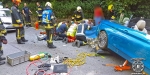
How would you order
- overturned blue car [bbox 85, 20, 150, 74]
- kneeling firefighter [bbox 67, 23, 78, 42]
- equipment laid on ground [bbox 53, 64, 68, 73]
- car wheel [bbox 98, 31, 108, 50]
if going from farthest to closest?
kneeling firefighter [bbox 67, 23, 78, 42]
car wheel [bbox 98, 31, 108, 50]
equipment laid on ground [bbox 53, 64, 68, 73]
overturned blue car [bbox 85, 20, 150, 74]

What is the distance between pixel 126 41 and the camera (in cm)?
516

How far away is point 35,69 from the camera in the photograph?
5602 mm

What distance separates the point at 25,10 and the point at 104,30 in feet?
24.8

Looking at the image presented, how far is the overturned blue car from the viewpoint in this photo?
444 centimetres

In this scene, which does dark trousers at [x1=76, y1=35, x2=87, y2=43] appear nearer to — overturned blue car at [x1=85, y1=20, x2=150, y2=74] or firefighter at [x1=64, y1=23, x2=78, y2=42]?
firefighter at [x1=64, y1=23, x2=78, y2=42]

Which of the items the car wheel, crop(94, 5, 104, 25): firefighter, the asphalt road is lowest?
the asphalt road

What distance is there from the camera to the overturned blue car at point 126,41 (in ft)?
14.6

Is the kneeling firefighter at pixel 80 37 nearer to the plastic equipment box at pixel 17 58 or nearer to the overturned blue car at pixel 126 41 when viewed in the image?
the overturned blue car at pixel 126 41

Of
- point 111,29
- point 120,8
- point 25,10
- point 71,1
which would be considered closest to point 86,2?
point 71,1

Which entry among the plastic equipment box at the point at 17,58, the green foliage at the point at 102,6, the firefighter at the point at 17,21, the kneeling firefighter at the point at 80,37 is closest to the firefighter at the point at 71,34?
the kneeling firefighter at the point at 80,37

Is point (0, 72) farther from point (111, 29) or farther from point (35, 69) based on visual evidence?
point (111, 29)

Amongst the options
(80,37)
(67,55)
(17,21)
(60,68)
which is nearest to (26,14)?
(17,21)

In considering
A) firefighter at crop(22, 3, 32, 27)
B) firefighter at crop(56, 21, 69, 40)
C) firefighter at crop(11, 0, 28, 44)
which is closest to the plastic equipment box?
firefighter at crop(11, 0, 28, 44)

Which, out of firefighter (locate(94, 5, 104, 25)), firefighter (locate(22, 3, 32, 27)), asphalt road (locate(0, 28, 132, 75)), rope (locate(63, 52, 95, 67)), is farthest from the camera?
firefighter (locate(22, 3, 32, 27))
